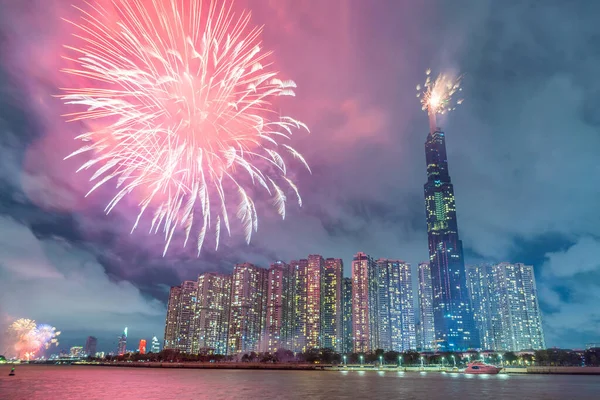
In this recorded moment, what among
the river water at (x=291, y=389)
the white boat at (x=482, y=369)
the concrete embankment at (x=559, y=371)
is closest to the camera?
the river water at (x=291, y=389)

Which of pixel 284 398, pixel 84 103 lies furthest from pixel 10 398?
pixel 84 103

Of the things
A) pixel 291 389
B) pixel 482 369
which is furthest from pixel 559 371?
pixel 291 389

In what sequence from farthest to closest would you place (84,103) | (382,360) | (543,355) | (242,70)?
(382,360) < (543,355) < (242,70) < (84,103)

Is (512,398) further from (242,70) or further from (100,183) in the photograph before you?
(100,183)

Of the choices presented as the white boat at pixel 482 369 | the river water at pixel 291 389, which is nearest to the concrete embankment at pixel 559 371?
the white boat at pixel 482 369

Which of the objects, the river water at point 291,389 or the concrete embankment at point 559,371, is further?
the concrete embankment at point 559,371

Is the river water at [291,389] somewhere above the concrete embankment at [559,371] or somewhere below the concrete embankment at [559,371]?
above

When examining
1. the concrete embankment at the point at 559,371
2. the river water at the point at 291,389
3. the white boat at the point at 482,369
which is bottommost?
the concrete embankment at the point at 559,371

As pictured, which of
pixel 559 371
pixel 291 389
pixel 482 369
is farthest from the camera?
pixel 559 371

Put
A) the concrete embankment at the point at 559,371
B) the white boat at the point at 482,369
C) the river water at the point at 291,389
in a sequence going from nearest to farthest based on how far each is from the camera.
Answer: the river water at the point at 291,389
the white boat at the point at 482,369
the concrete embankment at the point at 559,371

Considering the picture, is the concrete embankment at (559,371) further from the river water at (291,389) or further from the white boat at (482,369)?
the river water at (291,389)

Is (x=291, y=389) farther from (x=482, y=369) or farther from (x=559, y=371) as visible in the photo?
(x=559, y=371)
